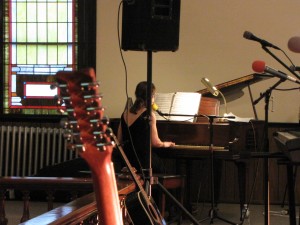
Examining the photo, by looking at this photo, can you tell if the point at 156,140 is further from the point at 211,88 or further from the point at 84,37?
the point at 84,37

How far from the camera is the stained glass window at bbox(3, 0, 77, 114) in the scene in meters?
8.38

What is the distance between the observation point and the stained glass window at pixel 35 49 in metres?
8.38

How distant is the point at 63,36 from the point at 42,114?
3.39ft

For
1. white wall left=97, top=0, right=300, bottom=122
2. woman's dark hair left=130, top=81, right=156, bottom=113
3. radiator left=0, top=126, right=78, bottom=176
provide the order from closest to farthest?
woman's dark hair left=130, top=81, right=156, bottom=113 → white wall left=97, top=0, right=300, bottom=122 → radiator left=0, top=126, right=78, bottom=176

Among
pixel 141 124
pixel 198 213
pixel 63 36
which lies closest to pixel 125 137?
pixel 141 124

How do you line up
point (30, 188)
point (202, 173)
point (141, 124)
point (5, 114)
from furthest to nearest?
point (5, 114), point (202, 173), point (141, 124), point (30, 188)

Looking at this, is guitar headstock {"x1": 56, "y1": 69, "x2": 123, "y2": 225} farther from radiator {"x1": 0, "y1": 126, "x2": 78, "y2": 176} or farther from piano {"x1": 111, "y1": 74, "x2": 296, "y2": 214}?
radiator {"x1": 0, "y1": 126, "x2": 78, "y2": 176}

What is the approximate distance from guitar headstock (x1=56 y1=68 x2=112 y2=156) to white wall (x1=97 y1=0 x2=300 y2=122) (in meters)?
6.47

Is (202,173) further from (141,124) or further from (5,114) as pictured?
(5,114)

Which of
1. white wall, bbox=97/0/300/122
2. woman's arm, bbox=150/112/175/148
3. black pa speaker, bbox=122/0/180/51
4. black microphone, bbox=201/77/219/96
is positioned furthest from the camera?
white wall, bbox=97/0/300/122

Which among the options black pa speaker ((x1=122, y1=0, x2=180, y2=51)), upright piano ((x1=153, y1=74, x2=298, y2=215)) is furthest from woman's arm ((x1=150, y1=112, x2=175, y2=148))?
black pa speaker ((x1=122, y1=0, x2=180, y2=51))

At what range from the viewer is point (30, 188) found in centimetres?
302

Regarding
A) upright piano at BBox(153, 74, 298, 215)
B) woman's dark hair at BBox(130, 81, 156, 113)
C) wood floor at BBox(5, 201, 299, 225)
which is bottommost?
wood floor at BBox(5, 201, 299, 225)

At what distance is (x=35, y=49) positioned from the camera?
8.45 meters
